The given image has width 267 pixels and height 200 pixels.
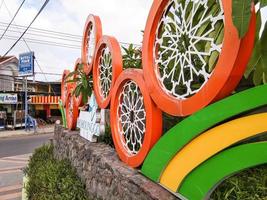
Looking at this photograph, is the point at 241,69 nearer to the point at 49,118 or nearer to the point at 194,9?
the point at 194,9

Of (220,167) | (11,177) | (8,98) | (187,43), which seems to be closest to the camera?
(220,167)

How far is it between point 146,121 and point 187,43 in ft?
3.22

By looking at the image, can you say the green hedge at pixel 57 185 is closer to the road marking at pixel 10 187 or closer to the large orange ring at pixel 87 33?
the large orange ring at pixel 87 33

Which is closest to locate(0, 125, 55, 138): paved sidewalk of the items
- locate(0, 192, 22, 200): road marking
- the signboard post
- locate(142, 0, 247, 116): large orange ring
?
the signboard post

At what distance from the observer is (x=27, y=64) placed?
906 inches

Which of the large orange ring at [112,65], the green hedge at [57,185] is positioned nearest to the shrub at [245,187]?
the large orange ring at [112,65]

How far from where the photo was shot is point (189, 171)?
9.12ft

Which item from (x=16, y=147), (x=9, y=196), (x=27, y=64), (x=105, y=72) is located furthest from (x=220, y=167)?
(x=27, y=64)

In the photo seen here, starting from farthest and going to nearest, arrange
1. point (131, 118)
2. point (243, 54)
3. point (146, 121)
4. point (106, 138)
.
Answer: point (106, 138), point (131, 118), point (146, 121), point (243, 54)

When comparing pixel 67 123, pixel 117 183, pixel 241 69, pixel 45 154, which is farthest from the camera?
pixel 45 154

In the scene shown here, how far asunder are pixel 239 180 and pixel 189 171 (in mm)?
415

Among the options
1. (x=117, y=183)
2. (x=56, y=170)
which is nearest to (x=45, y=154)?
(x=56, y=170)

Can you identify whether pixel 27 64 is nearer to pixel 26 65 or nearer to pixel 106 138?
pixel 26 65

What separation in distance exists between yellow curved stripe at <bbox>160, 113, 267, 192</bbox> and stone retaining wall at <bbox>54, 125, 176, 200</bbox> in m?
0.17
